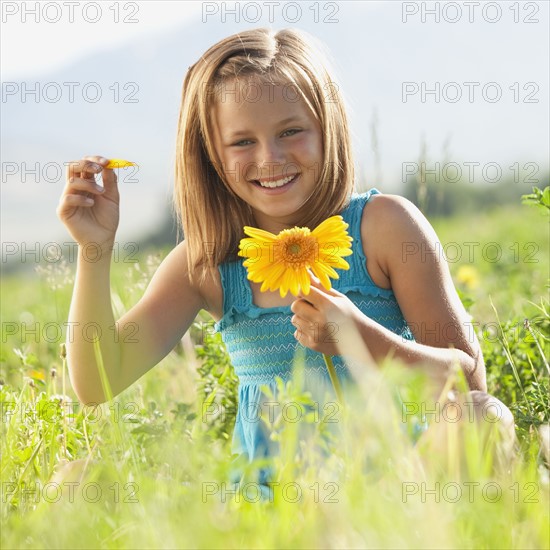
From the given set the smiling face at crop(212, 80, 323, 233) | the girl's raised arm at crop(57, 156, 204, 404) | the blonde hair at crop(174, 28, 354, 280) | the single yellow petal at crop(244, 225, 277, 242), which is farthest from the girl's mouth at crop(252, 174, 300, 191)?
the single yellow petal at crop(244, 225, 277, 242)

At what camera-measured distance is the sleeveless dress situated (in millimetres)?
2713

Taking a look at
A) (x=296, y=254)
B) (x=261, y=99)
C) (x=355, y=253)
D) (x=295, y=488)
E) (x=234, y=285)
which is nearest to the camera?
(x=295, y=488)

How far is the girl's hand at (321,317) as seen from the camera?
2100 mm

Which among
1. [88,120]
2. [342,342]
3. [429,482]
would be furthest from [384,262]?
Answer: [88,120]

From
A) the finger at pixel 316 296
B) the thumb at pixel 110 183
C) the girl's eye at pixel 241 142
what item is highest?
the girl's eye at pixel 241 142

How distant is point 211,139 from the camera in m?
2.84

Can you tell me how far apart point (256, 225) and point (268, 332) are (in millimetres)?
381

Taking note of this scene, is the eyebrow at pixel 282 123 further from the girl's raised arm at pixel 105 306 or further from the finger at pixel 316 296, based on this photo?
the finger at pixel 316 296

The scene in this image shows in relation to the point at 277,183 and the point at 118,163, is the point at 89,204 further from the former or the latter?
the point at 277,183

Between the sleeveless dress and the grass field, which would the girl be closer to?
the sleeveless dress

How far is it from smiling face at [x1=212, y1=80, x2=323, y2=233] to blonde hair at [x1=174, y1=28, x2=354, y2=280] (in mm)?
44

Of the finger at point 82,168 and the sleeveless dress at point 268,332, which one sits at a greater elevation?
the finger at point 82,168

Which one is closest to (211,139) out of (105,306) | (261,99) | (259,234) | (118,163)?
(261,99)

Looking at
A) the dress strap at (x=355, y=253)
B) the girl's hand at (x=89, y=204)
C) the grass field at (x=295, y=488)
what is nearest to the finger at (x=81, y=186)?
the girl's hand at (x=89, y=204)
